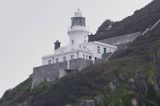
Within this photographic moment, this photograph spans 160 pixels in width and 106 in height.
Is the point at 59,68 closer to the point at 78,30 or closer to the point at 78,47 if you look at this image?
the point at 78,47

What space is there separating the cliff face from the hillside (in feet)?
51.7

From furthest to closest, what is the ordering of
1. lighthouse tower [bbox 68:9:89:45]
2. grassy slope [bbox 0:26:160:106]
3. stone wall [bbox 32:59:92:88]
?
lighthouse tower [bbox 68:9:89:45]
stone wall [bbox 32:59:92:88]
grassy slope [bbox 0:26:160:106]

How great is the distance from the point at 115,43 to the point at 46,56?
11.0 m

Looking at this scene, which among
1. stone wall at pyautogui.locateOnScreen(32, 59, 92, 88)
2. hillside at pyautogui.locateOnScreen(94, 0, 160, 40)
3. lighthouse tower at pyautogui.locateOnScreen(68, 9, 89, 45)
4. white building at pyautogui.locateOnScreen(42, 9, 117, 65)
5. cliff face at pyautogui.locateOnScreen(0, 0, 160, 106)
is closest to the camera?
cliff face at pyautogui.locateOnScreen(0, 0, 160, 106)

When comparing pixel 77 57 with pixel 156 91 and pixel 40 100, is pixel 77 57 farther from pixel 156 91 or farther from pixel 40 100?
pixel 156 91

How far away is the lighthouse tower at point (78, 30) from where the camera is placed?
96.2 meters

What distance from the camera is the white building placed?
8900cm

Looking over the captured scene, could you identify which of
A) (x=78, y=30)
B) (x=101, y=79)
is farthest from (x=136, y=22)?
(x=101, y=79)

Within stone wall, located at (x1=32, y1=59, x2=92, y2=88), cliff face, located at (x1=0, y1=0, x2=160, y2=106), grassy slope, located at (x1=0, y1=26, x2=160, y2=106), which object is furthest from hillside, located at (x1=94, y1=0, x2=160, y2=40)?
grassy slope, located at (x1=0, y1=26, x2=160, y2=106)

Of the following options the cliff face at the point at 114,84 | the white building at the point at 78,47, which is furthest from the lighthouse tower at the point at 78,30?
the cliff face at the point at 114,84

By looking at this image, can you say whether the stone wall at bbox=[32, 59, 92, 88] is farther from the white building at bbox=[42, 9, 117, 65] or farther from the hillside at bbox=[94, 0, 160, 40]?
the hillside at bbox=[94, 0, 160, 40]

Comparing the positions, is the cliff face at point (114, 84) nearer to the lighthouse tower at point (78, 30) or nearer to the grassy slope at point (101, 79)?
the grassy slope at point (101, 79)

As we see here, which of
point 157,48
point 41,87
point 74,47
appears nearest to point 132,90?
point 157,48

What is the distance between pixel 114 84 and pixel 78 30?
24.1 metres
